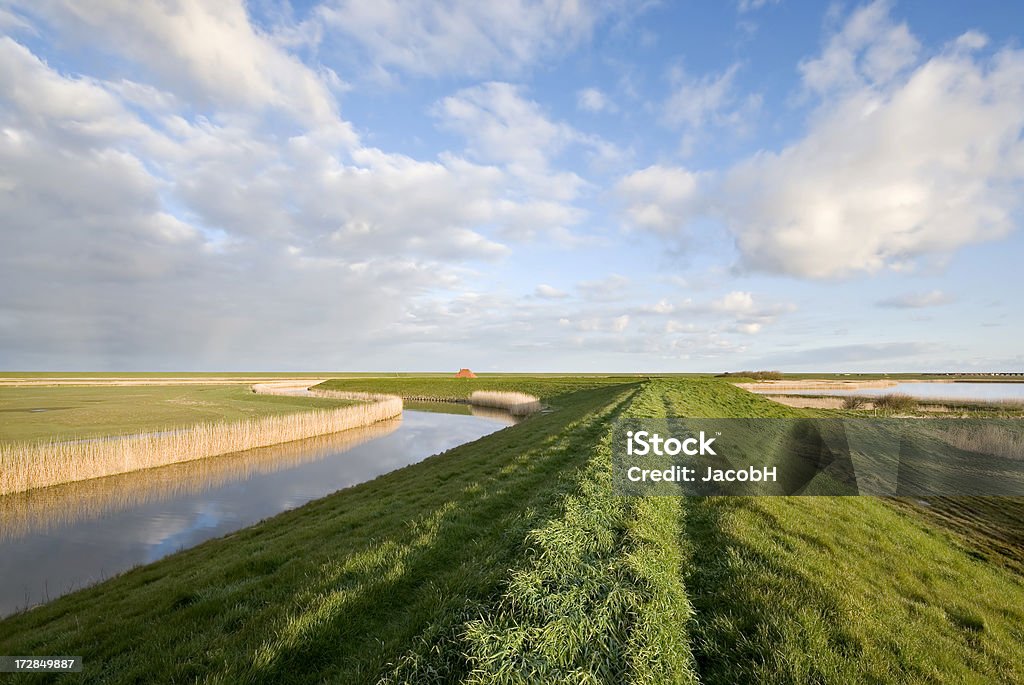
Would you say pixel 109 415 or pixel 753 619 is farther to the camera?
pixel 109 415

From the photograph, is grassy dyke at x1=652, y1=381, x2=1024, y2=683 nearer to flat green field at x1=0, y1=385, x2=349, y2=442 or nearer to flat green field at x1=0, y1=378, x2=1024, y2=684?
flat green field at x1=0, y1=378, x2=1024, y2=684

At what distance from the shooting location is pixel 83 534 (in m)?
15.5

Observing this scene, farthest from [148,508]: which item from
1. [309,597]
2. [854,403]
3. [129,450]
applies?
[854,403]

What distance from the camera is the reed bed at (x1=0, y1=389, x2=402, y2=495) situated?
18.9 metres

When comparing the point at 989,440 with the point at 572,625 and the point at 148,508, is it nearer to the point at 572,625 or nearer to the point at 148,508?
the point at 572,625

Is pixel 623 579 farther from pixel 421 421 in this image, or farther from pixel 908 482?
pixel 421 421

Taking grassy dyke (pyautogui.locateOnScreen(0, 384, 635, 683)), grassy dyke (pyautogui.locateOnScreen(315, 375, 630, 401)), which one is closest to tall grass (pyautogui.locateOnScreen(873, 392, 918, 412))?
grassy dyke (pyautogui.locateOnScreen(315, 375, 630, 401))

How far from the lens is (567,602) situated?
5.34 meters

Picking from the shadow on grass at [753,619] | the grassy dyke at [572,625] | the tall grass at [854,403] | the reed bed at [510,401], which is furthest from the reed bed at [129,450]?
the tall grass at [854,403]

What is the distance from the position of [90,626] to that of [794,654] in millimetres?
11915

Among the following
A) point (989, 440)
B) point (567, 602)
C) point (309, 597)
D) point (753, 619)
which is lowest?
point (309, 597)

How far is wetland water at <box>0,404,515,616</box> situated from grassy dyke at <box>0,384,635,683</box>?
201 centimetres

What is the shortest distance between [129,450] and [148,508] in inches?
234

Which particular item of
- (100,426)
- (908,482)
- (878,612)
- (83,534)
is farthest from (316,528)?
(100,426)
